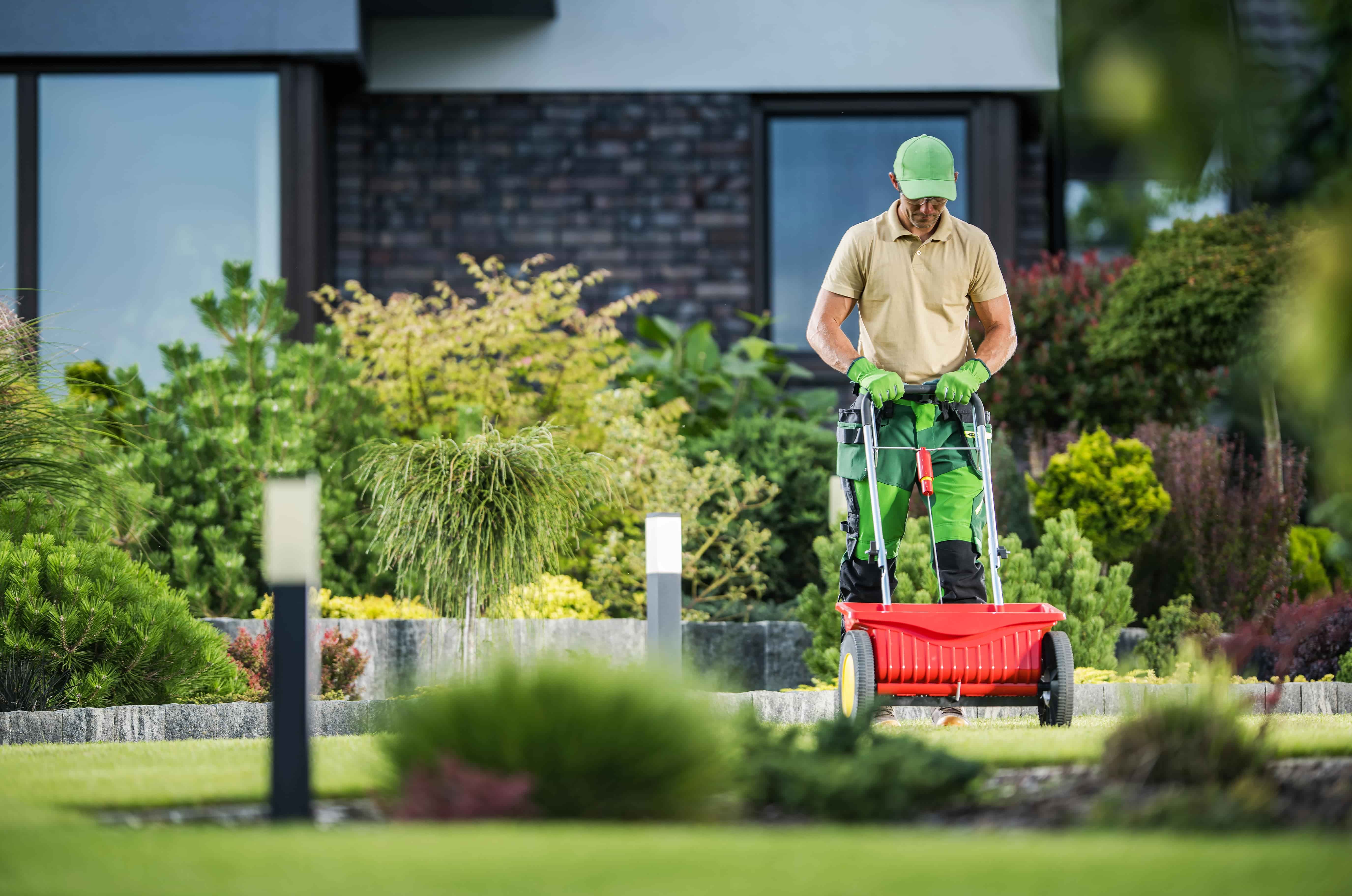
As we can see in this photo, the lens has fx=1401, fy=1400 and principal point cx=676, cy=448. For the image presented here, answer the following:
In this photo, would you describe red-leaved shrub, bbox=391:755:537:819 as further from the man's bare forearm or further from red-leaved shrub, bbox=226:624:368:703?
red-leaved shrub, bbox=226:624:368:703

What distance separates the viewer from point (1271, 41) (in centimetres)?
120

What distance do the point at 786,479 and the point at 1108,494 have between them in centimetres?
180

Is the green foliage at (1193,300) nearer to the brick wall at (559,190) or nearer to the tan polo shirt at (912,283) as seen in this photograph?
the brick wall at (559,190)

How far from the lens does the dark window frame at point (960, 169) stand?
10.4 m

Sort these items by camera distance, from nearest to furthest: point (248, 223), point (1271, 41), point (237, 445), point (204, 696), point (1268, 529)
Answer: point (1271, 41) → point (204, 696) → point (237, 445) → point (1268, 529) → point (248, 223)

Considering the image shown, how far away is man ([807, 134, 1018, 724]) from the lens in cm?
462

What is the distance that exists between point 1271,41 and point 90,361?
7894 mm

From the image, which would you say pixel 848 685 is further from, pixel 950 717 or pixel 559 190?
pixel 559 190

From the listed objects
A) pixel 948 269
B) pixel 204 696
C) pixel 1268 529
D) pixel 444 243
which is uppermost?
pixel 444 243

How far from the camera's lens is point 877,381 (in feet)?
14.4

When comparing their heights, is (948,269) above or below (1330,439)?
above

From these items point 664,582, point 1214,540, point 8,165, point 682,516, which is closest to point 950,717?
point 664,582

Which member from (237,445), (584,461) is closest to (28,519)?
(237,445)

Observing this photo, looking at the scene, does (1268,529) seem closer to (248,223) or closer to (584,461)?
A: (584,461)
